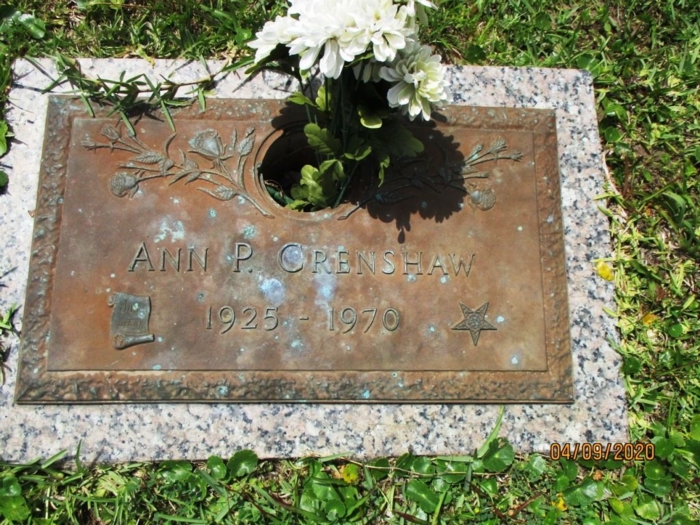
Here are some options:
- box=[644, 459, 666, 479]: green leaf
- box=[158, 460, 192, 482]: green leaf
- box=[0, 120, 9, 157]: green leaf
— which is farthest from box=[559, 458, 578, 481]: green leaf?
box=[0, 120, 9, 157]: green leaf

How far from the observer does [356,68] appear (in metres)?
1.83

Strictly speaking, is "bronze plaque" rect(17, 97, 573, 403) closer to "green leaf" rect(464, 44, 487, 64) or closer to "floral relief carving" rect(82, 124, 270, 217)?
"floral relief carving" rect(82, 124, 270, 217)

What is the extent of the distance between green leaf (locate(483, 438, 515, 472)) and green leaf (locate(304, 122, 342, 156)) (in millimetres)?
1113

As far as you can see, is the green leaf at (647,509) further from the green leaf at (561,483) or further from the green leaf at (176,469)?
the green leaf at (176,469)

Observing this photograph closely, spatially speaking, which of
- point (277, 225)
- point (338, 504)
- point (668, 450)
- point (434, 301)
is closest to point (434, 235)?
point (434, 301)

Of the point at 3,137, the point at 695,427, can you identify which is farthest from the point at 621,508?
the point at 3,137

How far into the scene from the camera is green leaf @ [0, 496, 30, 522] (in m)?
2.01

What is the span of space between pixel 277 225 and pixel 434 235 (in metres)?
0.56

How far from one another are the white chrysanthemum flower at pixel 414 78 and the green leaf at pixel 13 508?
67.0 inches

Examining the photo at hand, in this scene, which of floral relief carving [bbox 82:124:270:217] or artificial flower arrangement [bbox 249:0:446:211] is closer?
artificial flower arrangement [bbox 249:0:446:211]

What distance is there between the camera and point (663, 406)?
7.78 feet

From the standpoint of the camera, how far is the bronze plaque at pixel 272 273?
211 cm

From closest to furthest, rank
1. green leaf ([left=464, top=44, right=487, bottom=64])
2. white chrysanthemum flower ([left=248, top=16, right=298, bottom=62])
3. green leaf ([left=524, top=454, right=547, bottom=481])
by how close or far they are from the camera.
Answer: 1. white chrysanthemum flower ([left=248, top=16, right=298, bottom=62])
2. green leaf ([left=524, top=454, right=547, bottom=481])
3. green leaf ([left=464, top=44, right=487, bottom=64])

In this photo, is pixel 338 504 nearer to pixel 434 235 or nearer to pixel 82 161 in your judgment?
pixel 434 235
